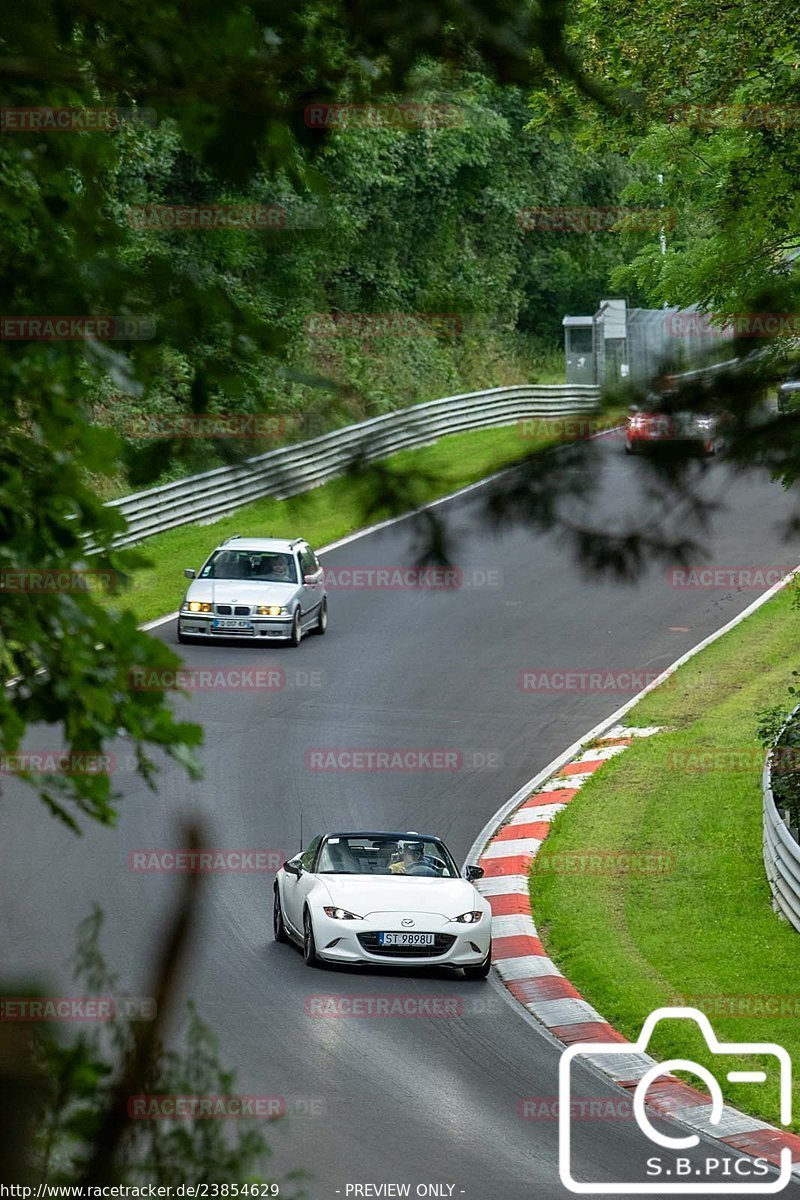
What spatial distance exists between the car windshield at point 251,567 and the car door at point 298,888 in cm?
1194

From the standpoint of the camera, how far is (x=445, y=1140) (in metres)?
10.5

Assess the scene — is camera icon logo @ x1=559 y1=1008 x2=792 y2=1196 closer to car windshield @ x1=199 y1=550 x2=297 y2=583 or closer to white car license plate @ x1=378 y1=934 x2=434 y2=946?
white car license plate @ x1=378 y1=934 x2=434 y2=946

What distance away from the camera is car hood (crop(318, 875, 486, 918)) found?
47.9 feet

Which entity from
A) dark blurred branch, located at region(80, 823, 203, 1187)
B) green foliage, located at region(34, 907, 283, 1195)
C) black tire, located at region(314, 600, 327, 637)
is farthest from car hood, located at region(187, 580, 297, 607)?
dark blurred branch, located at region(80, 823, 203, 1187)

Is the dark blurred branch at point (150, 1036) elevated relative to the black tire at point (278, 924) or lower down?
elevated

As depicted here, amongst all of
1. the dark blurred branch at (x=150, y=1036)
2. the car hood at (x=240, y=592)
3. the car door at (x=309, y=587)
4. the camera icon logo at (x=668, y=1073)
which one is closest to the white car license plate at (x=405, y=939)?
the camera icon logo at (x=668, y=1073)

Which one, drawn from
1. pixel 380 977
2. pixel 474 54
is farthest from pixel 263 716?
pixel 474 54

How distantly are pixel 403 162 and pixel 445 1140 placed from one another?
3586 centimetres

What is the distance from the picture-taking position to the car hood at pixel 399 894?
14.6 m

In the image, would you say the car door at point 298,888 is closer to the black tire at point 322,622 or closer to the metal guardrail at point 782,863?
the metal guardrail at point 782,863

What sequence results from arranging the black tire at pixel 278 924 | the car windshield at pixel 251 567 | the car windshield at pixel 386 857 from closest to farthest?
the car windshield at pixel 386 857 < the black tire at pixel 278 924 < the car windshield at pixel 251 567

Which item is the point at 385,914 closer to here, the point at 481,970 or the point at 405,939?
the point at 405,939

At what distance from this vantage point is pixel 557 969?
15.1 m

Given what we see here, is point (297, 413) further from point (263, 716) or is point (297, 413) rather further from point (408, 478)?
point (263, 716)
